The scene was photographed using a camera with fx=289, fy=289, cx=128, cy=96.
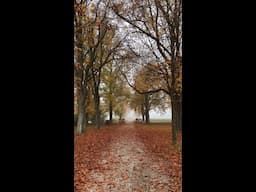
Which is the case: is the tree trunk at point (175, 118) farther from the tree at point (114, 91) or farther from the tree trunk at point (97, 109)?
the tree trunk at point (97, 109)

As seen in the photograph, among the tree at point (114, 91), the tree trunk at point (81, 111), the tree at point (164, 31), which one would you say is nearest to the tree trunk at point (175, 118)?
the tree at point (164, 31)

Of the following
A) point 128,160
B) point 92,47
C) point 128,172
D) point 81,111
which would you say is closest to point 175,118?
point 128,160

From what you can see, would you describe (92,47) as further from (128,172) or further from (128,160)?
(128,172)

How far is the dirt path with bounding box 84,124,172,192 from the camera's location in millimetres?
5367

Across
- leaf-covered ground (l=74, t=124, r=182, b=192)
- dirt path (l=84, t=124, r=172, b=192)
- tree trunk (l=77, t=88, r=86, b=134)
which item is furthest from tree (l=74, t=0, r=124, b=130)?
dirt path (l=84, t=124, r=172, b=192)

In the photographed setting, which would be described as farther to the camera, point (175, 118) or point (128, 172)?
point (175, 118)

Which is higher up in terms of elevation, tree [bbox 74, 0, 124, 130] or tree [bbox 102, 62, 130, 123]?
tree [bbox 74, 0, 124, 130]

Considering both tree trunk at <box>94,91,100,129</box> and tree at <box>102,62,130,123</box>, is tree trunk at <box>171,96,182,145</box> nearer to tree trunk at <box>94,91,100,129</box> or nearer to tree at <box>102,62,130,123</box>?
tree at <box>102,62,130,123</box>

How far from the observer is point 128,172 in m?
5.86

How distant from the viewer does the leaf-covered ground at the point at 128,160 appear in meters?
5.45

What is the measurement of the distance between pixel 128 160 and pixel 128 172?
366 millimetres
